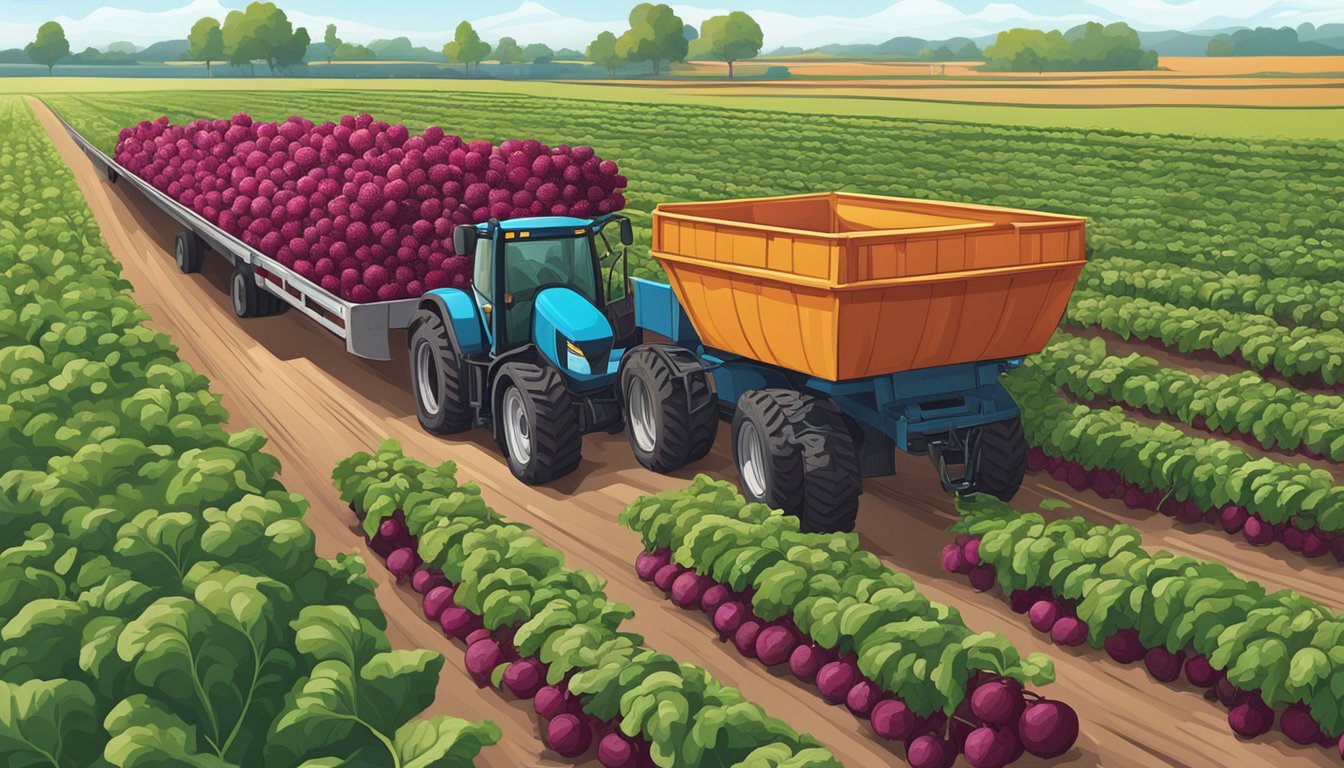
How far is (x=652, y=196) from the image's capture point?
79.7 feet

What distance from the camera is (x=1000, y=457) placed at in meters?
7.75

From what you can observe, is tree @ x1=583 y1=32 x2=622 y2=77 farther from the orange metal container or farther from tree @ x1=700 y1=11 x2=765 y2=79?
the orange metal container

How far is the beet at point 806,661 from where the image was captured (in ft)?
19.0

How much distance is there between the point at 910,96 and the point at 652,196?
1558 inches

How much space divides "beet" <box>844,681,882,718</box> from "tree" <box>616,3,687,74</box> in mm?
118917

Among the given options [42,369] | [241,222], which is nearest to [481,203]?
[241,222]

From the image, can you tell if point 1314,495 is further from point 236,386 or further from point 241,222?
point 241,222

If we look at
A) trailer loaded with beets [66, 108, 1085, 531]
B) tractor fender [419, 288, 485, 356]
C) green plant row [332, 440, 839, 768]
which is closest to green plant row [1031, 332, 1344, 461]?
trailer loaded with beets [66, 108, 1085, 531]

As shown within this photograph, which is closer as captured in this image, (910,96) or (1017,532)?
(1017,532)

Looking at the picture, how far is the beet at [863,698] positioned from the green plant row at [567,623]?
2.63ft

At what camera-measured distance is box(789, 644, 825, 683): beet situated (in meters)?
5.78

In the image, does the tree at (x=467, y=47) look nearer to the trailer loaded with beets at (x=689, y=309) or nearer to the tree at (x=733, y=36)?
the tree at (x=733, y=36)

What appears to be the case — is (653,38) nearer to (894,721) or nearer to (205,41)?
(205,41)

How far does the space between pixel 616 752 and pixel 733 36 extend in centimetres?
12753
